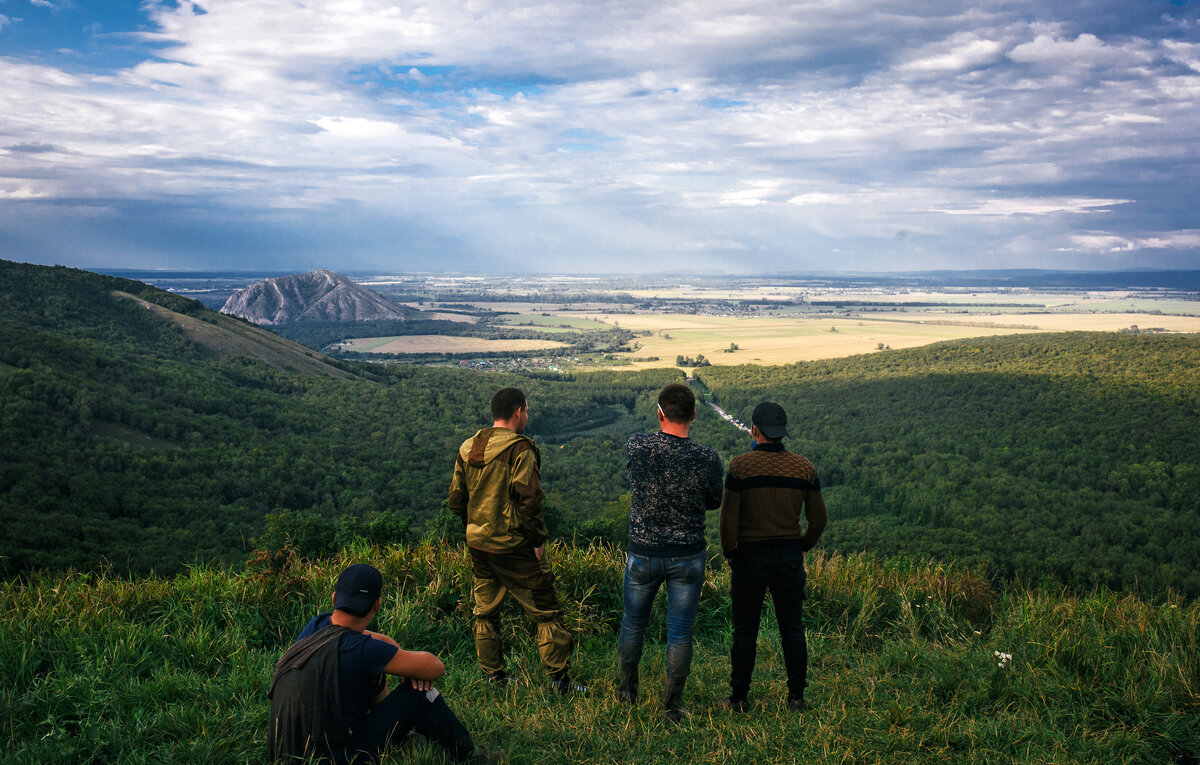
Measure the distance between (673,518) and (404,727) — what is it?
7.00 feet

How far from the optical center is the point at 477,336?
460 ft

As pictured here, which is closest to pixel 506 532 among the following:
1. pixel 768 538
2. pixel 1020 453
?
pixel 768 538

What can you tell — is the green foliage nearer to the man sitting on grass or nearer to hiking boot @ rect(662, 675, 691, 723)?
hiking boot @ rect(662, 675, 691, 723)

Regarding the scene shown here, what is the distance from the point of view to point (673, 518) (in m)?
4.55

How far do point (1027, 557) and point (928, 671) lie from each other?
2975 centimetres

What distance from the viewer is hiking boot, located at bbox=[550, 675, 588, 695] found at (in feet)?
16.4

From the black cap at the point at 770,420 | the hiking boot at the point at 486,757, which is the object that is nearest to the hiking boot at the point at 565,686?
the hiking boot at the point at 486,757

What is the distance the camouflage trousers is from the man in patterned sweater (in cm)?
72

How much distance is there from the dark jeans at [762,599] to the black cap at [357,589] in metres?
2.57

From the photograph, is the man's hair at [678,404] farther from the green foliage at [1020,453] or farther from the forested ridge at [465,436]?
the green foliage at [1020,453]

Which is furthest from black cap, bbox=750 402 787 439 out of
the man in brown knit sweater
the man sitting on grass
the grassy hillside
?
the grassy hillside

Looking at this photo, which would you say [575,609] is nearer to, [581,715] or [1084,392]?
[581,715]

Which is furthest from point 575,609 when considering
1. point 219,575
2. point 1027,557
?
point 1027,557

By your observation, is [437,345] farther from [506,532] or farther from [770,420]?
[770,420]
